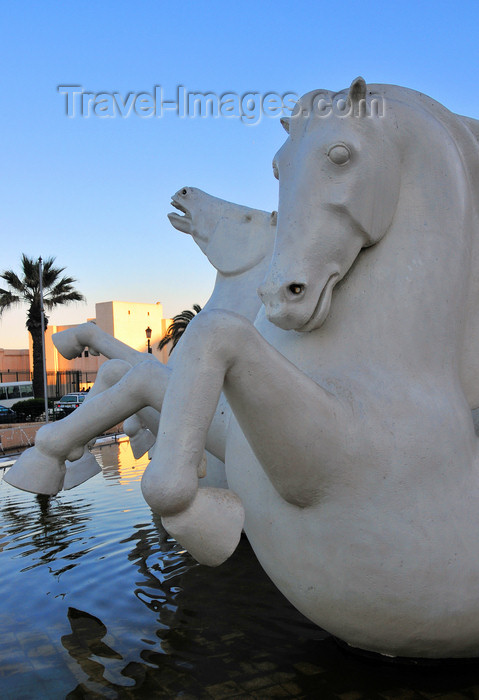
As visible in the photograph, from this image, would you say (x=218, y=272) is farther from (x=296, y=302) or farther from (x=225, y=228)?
(x=296, y=302)

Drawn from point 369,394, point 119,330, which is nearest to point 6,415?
point 119,330

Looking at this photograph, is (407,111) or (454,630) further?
(407,111)

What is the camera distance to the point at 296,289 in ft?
7.77

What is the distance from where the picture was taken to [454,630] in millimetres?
2406

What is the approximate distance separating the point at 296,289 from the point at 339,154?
1.66ft

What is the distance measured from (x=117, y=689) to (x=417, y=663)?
3.80 ft

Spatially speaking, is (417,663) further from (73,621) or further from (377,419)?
(73,621)

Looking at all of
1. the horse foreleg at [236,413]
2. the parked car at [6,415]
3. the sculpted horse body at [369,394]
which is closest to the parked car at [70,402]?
the parked car at [6,415]

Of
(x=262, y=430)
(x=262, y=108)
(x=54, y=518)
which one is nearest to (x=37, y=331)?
(x=54, y=518)

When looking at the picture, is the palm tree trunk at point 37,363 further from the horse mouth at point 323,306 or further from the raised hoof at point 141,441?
the horse mouth at point 323,306

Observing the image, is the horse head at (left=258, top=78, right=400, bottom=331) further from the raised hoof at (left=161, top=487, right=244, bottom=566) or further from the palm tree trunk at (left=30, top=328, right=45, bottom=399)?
the palm tree trunk at (left=30, top=328, right=45, bottom=399)

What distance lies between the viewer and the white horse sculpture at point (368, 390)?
2.26 m

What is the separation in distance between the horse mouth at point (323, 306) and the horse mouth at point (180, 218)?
116 inches

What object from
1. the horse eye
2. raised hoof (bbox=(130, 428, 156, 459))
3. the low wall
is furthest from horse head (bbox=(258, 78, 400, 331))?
the low wall
